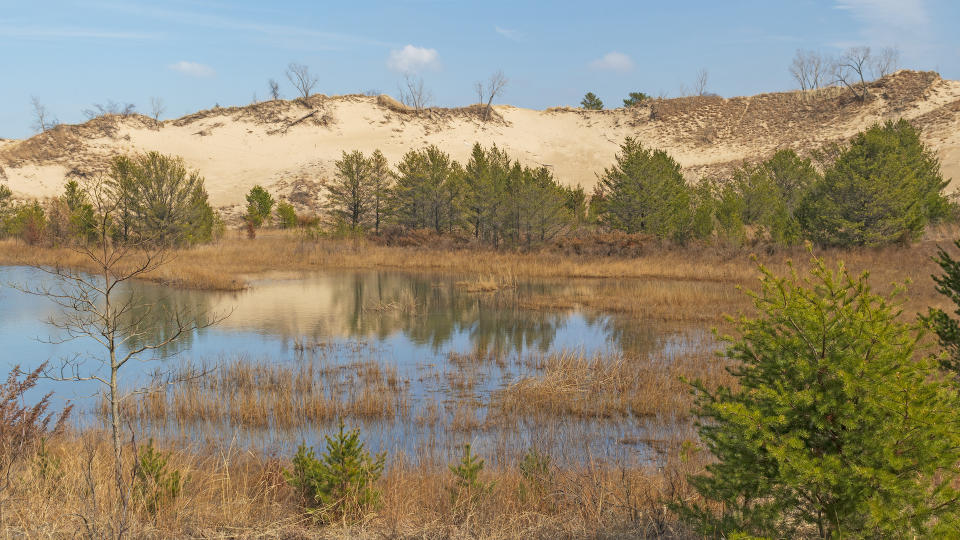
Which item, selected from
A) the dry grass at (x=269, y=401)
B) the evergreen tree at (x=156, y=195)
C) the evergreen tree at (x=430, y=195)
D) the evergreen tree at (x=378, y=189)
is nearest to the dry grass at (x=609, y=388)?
the dry grass at (x=269, y=401)

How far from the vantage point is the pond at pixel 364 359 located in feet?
32.1

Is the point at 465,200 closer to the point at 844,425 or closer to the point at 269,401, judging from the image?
the point at 269,401

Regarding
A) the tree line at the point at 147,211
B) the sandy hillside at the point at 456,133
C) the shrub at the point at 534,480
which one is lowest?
the shrub at the point at 534,480

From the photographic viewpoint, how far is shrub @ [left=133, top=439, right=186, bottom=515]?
5721 mm

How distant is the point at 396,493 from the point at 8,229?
48.4 meters

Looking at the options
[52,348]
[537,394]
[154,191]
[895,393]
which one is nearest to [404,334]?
[537,394]

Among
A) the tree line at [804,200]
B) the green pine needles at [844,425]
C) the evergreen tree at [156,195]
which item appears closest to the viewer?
the green pine needles at [844,425]

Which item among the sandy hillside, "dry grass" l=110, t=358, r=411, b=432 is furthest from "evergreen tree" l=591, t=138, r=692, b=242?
the sandy hillside

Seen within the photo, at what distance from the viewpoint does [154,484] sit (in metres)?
5.82

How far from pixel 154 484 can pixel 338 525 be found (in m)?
1.74

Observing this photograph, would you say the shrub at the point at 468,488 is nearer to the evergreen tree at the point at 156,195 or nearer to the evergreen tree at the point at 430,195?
the evergreen tree at the point at 156,195

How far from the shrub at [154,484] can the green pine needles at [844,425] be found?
4.82 meters

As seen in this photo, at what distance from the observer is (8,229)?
43000 millimetres

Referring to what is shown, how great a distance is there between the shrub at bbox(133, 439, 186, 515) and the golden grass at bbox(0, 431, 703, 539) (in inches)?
3.4
